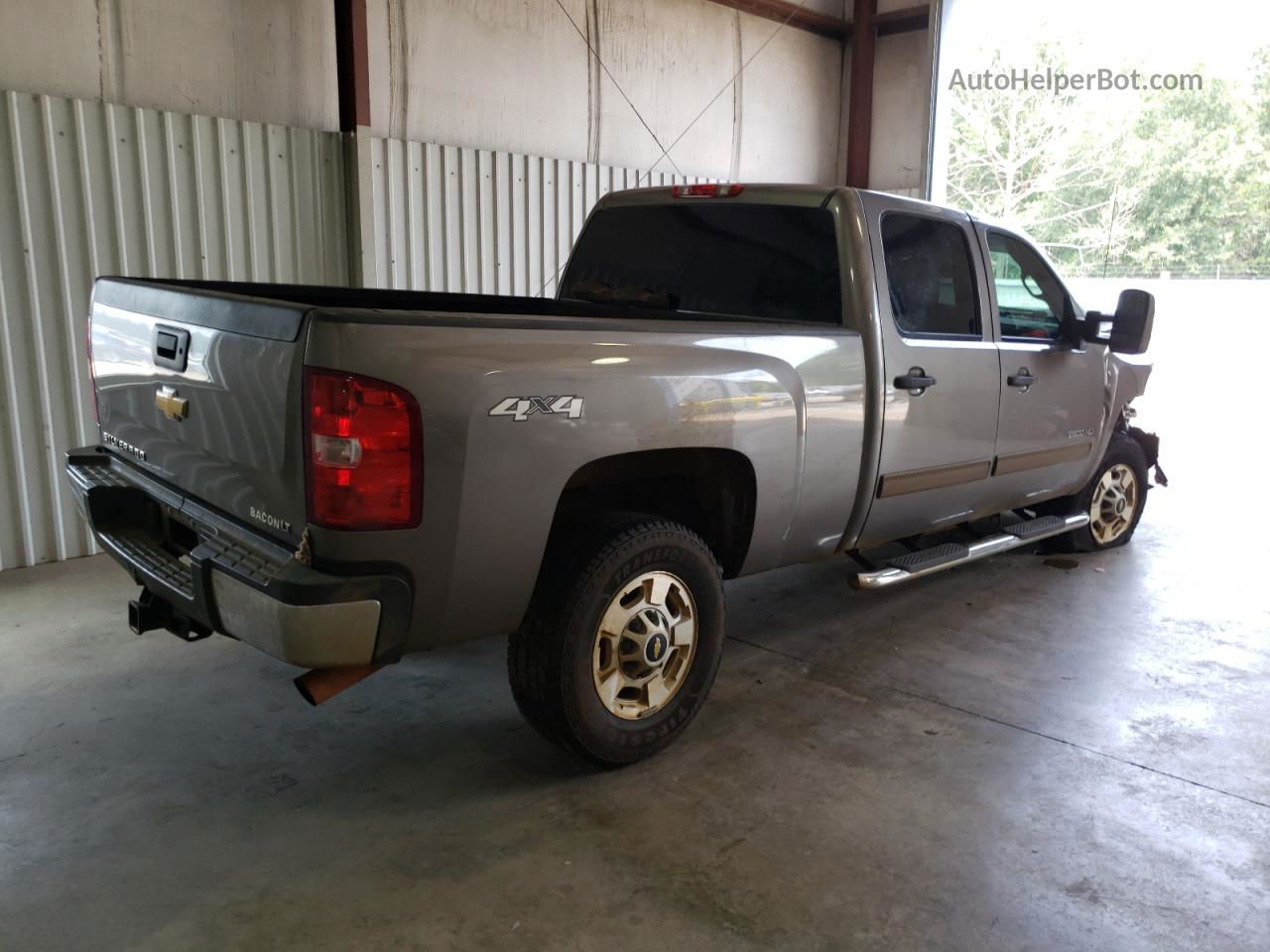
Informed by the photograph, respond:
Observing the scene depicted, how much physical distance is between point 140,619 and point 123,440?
0.66 metres

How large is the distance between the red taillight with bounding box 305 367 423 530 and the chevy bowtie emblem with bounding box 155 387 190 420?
682 millimetres

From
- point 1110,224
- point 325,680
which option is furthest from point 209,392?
point 1110,224

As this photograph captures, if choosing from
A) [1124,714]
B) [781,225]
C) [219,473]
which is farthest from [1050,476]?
[219,473]

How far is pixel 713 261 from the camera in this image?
13.5 feet

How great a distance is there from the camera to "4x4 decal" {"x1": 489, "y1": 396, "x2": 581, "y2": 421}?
2527 mm

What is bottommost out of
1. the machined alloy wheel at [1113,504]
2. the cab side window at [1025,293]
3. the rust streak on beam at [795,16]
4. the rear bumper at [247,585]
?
the machined alloy wheel at [1113,504]

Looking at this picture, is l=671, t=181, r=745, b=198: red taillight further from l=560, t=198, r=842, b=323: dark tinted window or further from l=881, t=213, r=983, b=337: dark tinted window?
l=881, t=213, r=983, b=337: dark tinted window

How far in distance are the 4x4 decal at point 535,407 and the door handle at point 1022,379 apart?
2.56m

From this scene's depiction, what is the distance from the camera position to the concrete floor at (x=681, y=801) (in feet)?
8.01

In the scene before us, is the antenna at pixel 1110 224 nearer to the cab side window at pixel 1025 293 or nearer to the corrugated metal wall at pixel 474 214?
the corrugated metal wall at pixel 474 214

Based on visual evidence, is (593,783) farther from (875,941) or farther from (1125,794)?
(1125,794)

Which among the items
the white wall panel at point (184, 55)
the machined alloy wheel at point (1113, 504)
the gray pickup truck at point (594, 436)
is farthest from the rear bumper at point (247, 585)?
the machined alloy wheel at point (1113, 504)
